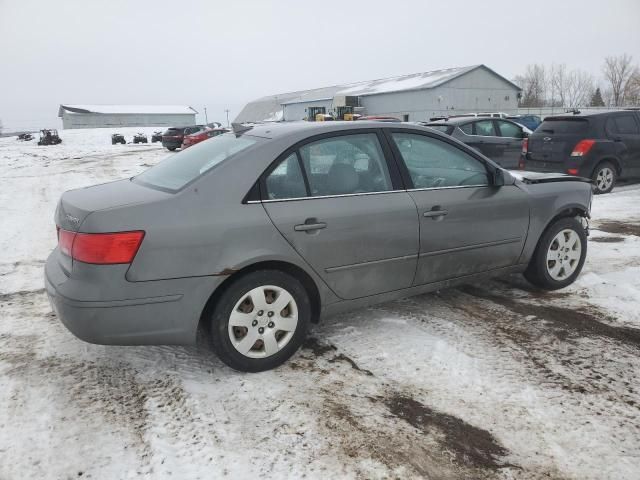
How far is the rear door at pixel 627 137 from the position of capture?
924 centimetres

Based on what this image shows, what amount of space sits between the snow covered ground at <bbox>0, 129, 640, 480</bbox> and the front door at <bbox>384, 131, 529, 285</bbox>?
1.49 feet

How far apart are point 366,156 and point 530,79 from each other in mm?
100189

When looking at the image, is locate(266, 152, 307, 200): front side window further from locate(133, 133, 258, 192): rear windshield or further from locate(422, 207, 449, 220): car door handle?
locate(422, 207, 449, 220): car door handle

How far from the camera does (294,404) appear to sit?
110 inches

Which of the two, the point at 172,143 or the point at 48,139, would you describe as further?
the point at 48,139

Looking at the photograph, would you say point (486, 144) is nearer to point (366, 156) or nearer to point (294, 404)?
point (366, 156)

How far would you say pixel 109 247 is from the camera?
2.65m

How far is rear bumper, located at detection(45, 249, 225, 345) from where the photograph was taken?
2.66 m

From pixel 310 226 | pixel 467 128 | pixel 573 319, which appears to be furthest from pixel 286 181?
pixel 467 128

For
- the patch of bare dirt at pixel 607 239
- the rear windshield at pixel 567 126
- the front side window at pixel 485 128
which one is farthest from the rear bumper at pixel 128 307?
the front side window at pixel 485 128

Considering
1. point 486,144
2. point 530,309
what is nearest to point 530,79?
point 486,144

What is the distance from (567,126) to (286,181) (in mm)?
7922

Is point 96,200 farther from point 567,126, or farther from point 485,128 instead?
point 485,128

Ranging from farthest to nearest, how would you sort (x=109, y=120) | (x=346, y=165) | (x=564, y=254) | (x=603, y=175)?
(x=109, y=120) → (x=603, y=175) → (x=564, y=254) → (x=346, y=165)
